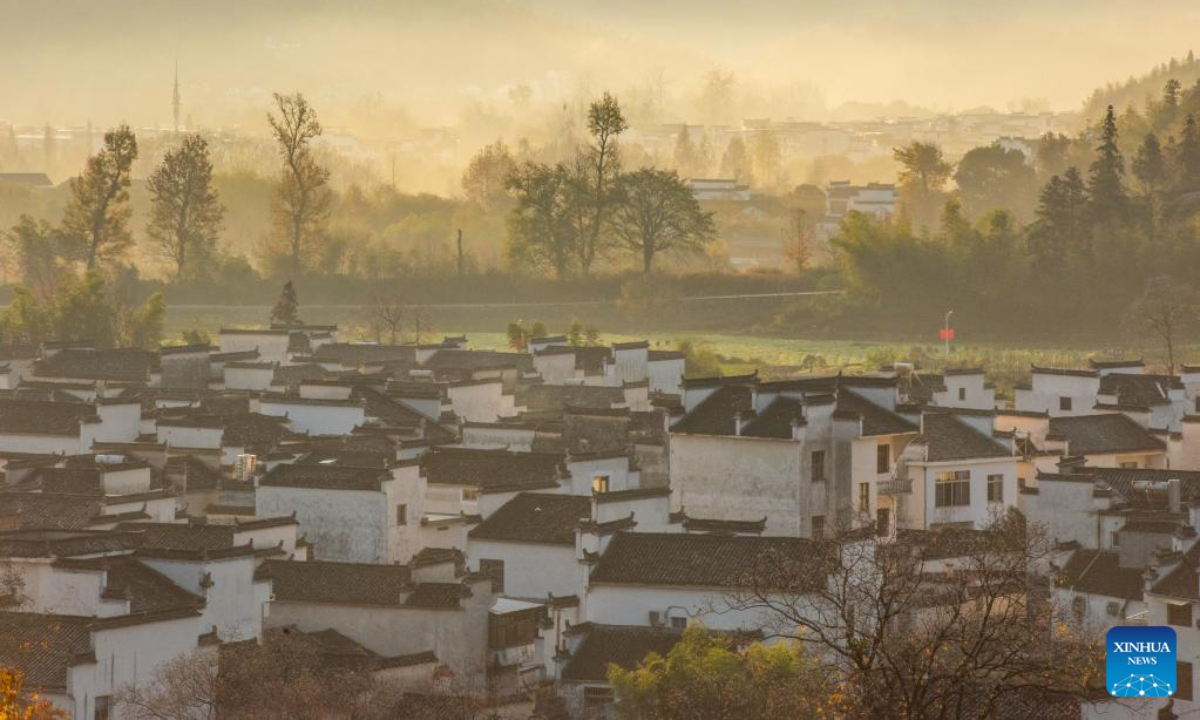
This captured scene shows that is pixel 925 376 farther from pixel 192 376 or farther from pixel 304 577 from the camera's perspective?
pixel 304 577

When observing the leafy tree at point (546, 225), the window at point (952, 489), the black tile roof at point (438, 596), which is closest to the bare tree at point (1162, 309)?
the leafy tree at point (546, 225)

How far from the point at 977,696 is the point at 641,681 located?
6.99m

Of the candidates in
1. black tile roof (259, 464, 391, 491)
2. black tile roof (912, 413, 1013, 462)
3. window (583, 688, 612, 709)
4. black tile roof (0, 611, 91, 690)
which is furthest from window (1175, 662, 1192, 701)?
black tile roof (0, 611, 91, 690)

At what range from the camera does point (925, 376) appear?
5919 cm

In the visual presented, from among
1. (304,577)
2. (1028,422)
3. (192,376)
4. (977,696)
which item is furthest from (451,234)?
(977,696)

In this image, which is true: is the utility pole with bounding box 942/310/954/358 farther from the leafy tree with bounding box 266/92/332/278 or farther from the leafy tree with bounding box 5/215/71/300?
the leafy tree with bounding box 5/215/71/300

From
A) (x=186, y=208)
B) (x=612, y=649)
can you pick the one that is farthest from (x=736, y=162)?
(x=612, y=649)

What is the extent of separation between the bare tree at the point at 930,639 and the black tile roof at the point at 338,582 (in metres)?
5.16

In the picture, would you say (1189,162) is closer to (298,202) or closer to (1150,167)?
(1150,167)

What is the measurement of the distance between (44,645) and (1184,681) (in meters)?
15.3

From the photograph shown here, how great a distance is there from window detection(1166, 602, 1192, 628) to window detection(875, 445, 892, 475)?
1020 centimetres

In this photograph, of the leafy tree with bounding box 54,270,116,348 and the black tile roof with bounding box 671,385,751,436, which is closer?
the black tile roof with bounding box 671,385,751,436

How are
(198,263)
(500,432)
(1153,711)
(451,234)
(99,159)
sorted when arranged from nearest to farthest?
(1153,711)
(500,432)
(99,159)
(198,263)
(451,234)

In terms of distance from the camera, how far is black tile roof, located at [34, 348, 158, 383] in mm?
59531
